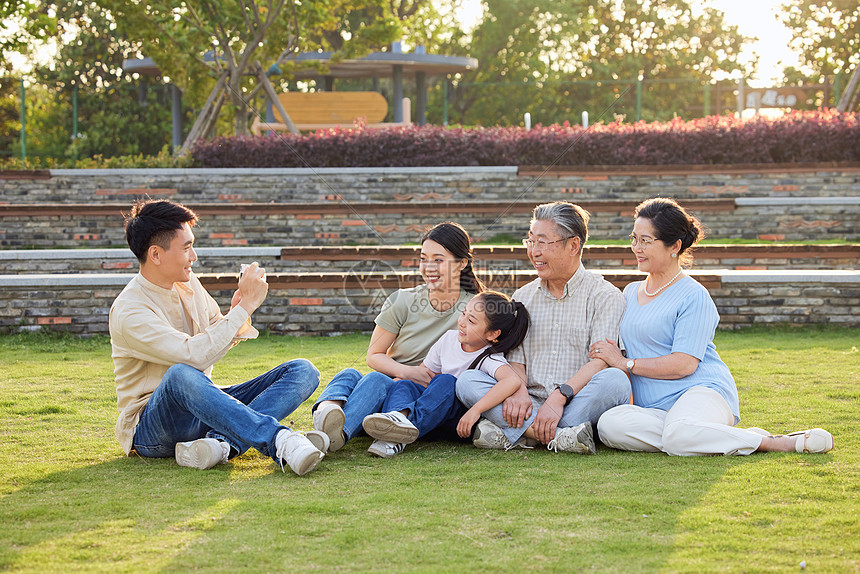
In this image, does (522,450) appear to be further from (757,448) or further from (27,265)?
(27,265)

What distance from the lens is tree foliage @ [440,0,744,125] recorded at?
76.8 ft

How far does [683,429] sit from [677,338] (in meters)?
0.42

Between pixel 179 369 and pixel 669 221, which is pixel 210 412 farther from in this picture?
pixel 669 221

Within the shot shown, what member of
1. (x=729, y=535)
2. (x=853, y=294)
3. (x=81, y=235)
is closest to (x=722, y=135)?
(x=853, y=294)

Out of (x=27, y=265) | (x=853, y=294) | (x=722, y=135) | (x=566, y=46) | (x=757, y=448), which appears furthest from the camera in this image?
(x=566, y=46)

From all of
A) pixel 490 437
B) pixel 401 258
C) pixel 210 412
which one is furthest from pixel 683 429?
pixel 401 258

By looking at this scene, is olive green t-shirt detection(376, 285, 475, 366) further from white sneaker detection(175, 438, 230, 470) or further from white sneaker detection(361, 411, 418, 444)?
white sneaker detection(175, 438, 230, 470)

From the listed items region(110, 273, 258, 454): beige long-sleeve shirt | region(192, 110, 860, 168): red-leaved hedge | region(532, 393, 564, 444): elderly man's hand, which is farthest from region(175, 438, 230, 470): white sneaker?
region(192, 110, 860, 168): red-leaved hedge

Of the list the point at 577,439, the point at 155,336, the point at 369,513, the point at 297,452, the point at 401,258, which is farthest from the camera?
Answer: the point at 401,258

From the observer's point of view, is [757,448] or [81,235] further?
[81,235]

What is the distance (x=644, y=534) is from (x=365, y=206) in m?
7.51

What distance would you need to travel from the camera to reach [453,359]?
13.3ft

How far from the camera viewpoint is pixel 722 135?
1166 cm

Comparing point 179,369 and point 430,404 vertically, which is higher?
point 179,369
